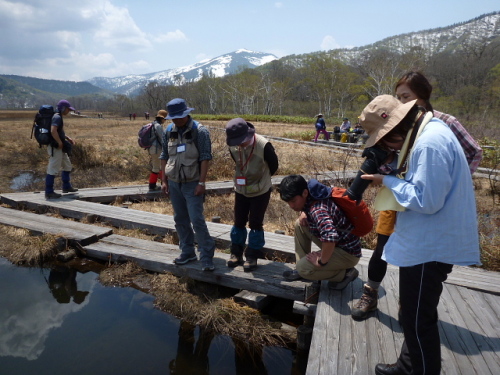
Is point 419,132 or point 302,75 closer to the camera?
point 419,132

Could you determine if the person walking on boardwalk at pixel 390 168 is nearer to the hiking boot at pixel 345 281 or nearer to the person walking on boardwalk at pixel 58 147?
the hiking boot at pixel 345 281

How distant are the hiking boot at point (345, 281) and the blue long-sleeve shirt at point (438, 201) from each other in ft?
4.71

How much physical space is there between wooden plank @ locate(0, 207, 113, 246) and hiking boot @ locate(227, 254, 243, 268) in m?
2.35

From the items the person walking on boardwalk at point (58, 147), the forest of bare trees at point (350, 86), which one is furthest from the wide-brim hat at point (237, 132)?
the forest of bare trees at point (350, 86)

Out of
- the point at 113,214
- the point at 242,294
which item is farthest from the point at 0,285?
the point at 242,294

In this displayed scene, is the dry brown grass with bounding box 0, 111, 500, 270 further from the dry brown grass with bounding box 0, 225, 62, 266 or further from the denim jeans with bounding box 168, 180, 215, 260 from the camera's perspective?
the dry brown grass with bounding box 0, 225, 62, 266

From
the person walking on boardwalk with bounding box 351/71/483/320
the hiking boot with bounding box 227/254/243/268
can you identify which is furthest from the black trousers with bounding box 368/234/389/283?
the hiking boot with bounding box 227/254/243/268

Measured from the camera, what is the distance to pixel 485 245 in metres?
4.11

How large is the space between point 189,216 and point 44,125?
4250mm

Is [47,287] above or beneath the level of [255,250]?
beneath

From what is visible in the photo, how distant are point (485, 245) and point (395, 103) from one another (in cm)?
322

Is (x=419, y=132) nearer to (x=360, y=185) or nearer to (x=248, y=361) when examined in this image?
(x=360, y=185)

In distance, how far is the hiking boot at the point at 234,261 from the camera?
12.8 feet

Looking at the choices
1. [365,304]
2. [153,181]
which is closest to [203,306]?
[365,304]
